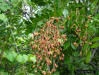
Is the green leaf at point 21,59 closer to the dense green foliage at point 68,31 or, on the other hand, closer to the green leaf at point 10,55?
the green leaf at point 10,55

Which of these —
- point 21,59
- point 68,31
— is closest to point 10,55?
point 21,59

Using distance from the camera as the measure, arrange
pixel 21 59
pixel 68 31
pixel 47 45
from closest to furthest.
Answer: pixel 21 59
pixel 47 45
pixel 68 31

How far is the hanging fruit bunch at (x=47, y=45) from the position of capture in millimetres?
968

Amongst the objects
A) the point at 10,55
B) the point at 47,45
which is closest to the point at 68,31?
the point at 47,45

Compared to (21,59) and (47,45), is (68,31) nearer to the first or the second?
(47,45)

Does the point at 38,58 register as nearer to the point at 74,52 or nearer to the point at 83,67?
the point at 74,52

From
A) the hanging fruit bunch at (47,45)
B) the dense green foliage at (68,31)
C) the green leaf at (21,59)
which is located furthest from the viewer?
the dense green foliage at (68,31)

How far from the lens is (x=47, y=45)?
0.99 metres

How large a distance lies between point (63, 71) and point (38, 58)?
440 millimetres

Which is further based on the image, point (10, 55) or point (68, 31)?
point (68, 31)

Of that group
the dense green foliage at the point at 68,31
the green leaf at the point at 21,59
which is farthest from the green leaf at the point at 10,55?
the dense green foliage at the point at 68,31

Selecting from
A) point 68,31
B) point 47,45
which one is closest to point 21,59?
point 47,45

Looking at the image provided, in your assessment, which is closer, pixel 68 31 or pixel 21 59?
pixel 21 59

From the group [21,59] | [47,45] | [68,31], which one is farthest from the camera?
[68,31]
